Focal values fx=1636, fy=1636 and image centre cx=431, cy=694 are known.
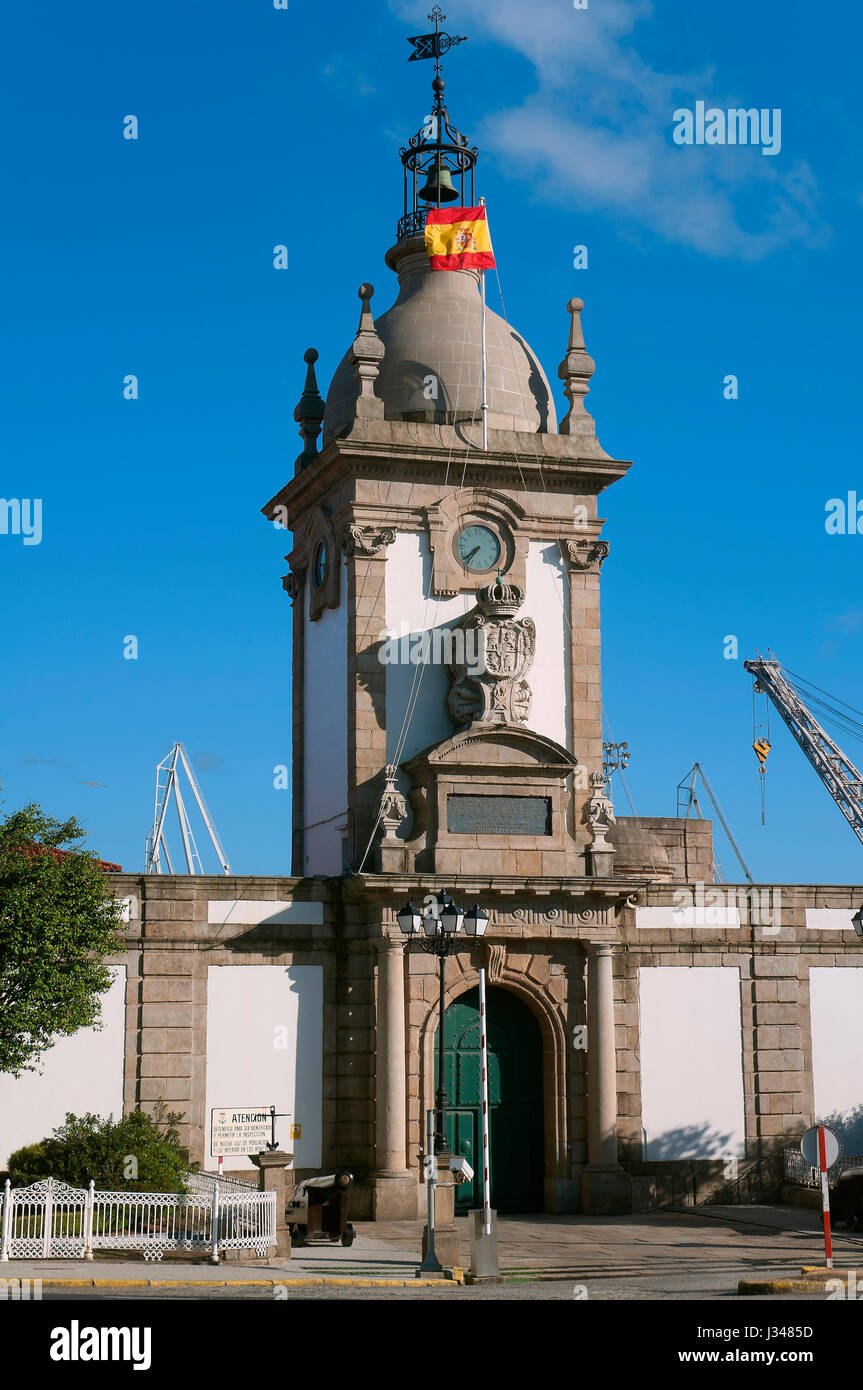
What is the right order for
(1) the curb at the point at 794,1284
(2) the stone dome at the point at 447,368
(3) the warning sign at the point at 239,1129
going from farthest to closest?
(2) the stone dome at the point at 447,368, (3) the warning sign at the point at 239,1129, (1) the curb at the point at 794,1284

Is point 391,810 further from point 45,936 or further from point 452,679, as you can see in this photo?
point 45,936

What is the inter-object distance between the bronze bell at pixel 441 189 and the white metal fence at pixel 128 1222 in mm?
23754

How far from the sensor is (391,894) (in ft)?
102

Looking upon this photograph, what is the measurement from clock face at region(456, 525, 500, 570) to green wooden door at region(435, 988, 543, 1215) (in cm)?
881

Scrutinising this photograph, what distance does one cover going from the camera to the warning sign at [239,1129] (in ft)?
100

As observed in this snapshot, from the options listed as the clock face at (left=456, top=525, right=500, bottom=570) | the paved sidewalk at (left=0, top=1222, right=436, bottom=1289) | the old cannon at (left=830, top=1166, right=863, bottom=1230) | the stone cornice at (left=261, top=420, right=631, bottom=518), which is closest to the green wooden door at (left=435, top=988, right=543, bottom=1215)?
the old cannon at (left=830, top=1166, right=863, bottom=1230)

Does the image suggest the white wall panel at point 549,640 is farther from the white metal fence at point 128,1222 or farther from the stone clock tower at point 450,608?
the white metal fence at point 128,1222

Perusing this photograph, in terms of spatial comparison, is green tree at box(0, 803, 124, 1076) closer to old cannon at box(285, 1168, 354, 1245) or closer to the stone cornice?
old cannon at box(285, 1168, 354, 1245)

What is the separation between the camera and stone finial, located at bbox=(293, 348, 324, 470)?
122 feet

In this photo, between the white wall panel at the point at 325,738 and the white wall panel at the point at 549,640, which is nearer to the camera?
the white wall panel at the point at 325,738

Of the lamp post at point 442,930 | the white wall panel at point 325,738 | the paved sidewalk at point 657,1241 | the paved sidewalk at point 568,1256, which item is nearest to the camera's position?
the paved sidewalk at point 568,1256


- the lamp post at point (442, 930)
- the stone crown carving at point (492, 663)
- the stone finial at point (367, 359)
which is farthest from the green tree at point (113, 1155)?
the stone finial at point (367, 359)

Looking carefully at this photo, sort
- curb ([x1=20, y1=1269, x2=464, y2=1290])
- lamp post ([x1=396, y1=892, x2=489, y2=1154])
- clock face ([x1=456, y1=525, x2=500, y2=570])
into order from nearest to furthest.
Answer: curb ([x1=20, y1=1269, x2=464, y2=1290]), lamp post ([x1=396, y1=892, x2=489, y2=1154]), clock face ([x1=456, y1=525, x2=500, y2=570])
